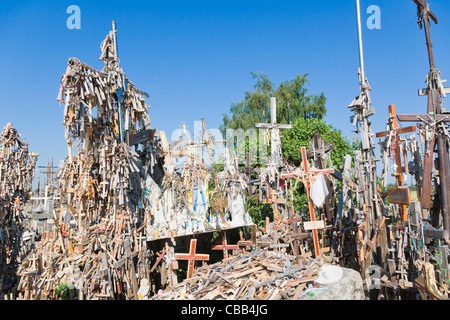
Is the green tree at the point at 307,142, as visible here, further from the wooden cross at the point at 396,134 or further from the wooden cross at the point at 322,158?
the wooden cross at the point at 396,134

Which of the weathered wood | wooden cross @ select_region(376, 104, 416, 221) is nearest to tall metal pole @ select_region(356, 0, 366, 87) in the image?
wooden cross @ select_region(376, 104, 416, 221)

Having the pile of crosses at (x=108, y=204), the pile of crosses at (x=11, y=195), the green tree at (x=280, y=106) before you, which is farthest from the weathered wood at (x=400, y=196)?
the green tree at (x=280, y=106)

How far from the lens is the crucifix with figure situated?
773cm

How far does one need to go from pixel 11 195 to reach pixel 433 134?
479 inches

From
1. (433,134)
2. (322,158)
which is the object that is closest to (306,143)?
(322,158)

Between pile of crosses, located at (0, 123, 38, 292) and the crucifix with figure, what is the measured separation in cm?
1146

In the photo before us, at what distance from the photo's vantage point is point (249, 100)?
28172mm

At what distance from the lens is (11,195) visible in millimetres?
10367

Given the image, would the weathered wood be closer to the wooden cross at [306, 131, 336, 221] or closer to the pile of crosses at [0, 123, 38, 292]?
the wooden cross at [306, 131, 336, 221]

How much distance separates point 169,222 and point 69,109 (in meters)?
4.19

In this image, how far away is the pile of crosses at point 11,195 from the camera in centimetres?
1006

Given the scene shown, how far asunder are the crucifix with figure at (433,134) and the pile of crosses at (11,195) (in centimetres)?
1146

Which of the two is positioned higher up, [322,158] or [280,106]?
[280,106]

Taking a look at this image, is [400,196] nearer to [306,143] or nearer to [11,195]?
[306,143]
